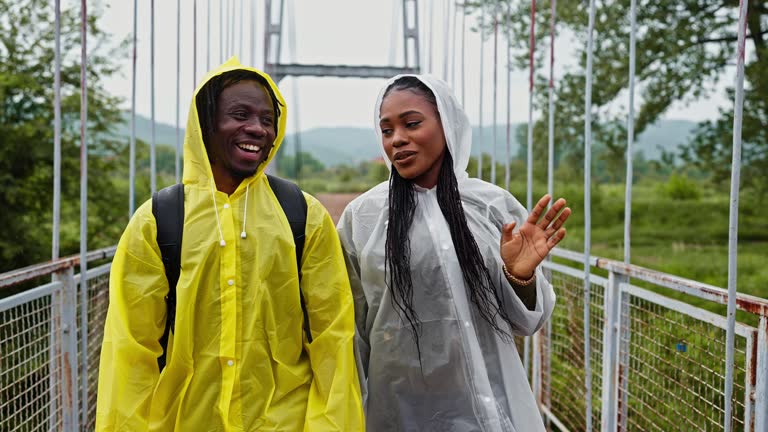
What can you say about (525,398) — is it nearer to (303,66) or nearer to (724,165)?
(303,66)

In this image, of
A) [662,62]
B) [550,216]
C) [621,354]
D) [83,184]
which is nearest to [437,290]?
[550,216]

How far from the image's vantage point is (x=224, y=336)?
1551 millimetres

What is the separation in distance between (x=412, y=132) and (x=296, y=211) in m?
0.39

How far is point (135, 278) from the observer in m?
1.56

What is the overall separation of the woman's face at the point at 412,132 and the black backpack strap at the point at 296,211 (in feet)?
1.00

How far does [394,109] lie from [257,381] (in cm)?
77

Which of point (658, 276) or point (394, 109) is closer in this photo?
point (394, 109)

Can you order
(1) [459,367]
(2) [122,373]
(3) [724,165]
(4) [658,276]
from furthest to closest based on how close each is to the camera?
(3) [724,165] < (4) [658,276] < (1) [459,367] < (2) [122,373]

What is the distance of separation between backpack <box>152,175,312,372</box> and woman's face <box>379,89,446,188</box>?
33 cm

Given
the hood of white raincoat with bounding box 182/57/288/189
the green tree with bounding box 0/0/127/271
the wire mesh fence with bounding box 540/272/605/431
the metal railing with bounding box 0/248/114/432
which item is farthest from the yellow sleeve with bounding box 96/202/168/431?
the green tree with bounding box 0/0/127/271

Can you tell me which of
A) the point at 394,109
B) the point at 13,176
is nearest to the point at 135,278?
the point at 394,109

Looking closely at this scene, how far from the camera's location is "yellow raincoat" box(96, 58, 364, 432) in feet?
5.05

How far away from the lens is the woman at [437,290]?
181cm

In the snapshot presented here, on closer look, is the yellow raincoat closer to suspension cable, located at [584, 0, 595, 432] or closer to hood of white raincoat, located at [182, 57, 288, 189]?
hood of white raincoat, located at [182, 57, 288, 189]
